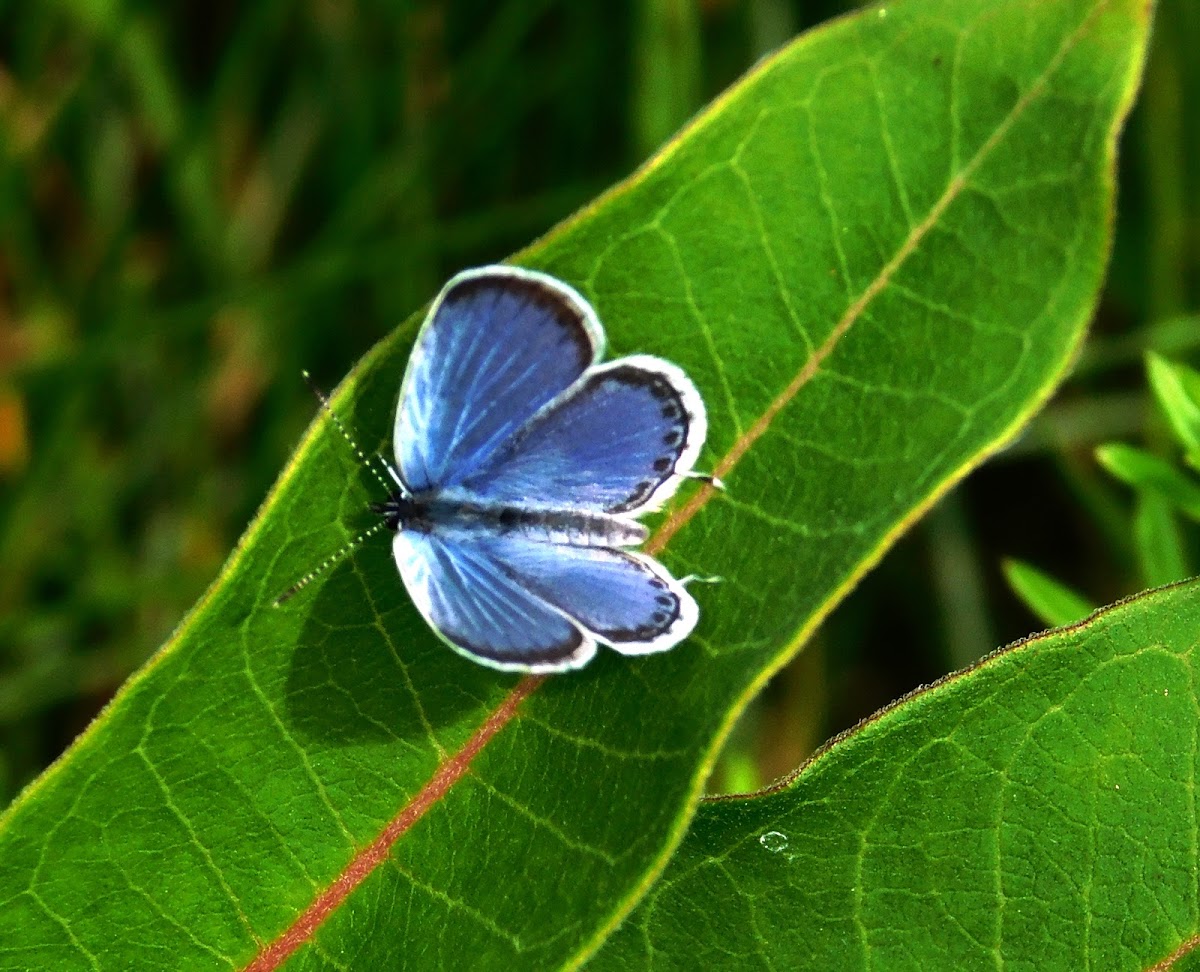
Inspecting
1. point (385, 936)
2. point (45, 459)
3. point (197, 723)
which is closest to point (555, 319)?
point (197, 723)

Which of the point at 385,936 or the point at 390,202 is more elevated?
the point at 390,202

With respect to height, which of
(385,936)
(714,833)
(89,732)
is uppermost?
(89,732)

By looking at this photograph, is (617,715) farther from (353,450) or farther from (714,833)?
(353,450)

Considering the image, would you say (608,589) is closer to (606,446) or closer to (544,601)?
(544,601)

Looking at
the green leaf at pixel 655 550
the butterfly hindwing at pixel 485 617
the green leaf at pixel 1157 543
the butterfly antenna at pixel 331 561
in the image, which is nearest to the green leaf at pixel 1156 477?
the green leaf at pixel 1157 543

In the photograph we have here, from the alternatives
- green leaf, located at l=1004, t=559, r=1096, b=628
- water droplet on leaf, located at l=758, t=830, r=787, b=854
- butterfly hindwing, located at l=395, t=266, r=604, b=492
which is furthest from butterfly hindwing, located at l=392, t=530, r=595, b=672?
green leaf, located at l=1004, t=559, r=1096, b=628

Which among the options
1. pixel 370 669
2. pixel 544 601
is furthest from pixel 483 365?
pixel 370 669

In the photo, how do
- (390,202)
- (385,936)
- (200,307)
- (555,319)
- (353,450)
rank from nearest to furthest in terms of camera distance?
(385,936) < (353,450) < (555,319) < (200,307) < (390,202)

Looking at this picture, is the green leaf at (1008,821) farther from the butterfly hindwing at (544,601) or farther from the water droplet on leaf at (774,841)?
the butterfly hindwing at (544,601)
